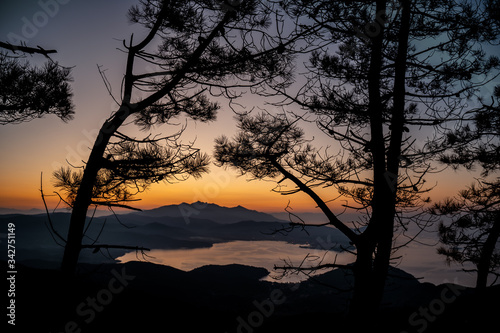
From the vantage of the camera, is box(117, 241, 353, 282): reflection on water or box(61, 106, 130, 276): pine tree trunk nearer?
box(61, 106, 130, 276): pine tree trunk

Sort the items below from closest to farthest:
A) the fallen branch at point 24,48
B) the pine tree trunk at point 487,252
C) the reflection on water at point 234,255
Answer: the fallen branch at point 24,48 → the pine tree trunk at point 487,252 → the reflection on water at point 234,255

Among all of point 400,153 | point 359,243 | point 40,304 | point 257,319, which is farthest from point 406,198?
point 40,304

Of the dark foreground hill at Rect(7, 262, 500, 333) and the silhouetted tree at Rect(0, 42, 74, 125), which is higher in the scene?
the silhouetted tree at Rect(0, 42, 74, 125)

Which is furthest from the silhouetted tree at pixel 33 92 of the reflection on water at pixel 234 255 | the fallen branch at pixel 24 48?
the reflection on water at pixel 234 255

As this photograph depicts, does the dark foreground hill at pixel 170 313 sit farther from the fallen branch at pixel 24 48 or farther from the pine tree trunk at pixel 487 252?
the fallen branch at pixel 24 48

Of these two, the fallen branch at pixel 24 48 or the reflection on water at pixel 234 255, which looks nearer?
the fallen branch at pixel 24 48

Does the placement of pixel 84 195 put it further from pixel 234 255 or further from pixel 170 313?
pixel 234 255

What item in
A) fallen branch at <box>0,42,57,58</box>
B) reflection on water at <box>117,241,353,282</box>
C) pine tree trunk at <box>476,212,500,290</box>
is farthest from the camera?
reflection on water at <box>117,241,353,282</box>

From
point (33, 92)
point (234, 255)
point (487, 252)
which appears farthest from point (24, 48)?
point (234, 255)

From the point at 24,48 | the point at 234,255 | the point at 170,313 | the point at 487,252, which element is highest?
the point at 24,48

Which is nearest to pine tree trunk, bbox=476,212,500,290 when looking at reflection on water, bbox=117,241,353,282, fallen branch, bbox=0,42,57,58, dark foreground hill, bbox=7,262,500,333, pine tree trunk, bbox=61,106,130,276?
dark foreground hill, bbox=7,262,500,333

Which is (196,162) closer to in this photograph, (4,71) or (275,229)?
(275,229)

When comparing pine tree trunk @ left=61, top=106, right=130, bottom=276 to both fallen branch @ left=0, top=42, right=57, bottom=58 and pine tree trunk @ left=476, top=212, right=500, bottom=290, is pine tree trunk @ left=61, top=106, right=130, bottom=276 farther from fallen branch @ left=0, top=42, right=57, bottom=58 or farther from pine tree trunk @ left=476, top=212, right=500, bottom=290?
pine tree trunk @ left=476, top=212, right=500, bottom=290

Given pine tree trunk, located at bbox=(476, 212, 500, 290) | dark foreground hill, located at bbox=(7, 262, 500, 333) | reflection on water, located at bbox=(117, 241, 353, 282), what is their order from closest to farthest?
dark foreground hill, located at bbox=(7, 262, 500, 333) < pine tree trunk, located at bbox=(476, 212, 500, 290) < reflection on water, located at bbox=(117, 241, 353, 282)
